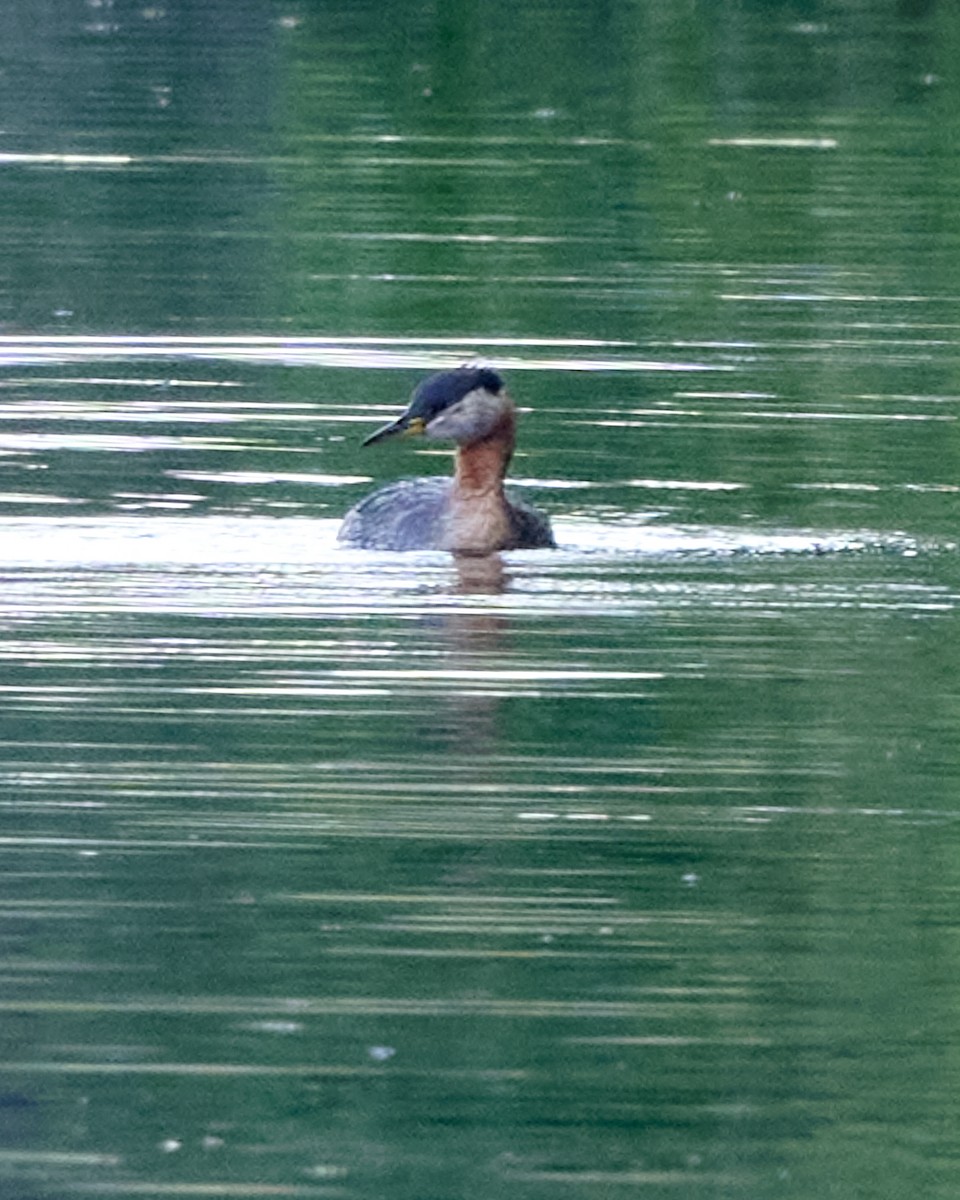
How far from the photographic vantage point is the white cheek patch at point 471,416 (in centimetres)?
1558

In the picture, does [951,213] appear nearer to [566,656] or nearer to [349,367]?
[349,367]

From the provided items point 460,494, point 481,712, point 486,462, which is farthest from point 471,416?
point 481,712

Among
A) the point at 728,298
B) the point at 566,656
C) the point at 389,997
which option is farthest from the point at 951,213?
the point at 389,997

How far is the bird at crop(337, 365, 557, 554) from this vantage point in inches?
585

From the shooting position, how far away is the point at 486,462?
1536 cm

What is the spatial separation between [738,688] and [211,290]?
10667mm

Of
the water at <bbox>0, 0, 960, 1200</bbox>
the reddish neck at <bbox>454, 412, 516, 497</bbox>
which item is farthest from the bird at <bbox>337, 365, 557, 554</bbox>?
the water at <bbox>0, 0, 960, 1200</bbox>

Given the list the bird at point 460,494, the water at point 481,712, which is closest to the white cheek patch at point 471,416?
the bird at point 460,494

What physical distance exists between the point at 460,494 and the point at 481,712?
11.8 ft

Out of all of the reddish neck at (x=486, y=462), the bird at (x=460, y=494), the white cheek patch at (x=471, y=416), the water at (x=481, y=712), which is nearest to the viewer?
the water at (x=481, y=712)

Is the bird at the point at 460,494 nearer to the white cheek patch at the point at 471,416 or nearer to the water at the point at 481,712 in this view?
the white cheek patch at the point at 471,416

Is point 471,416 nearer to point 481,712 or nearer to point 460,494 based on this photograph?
point 460,494

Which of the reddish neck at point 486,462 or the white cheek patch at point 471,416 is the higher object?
the white cheek patch at point 471,416

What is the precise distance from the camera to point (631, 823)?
10.3m
